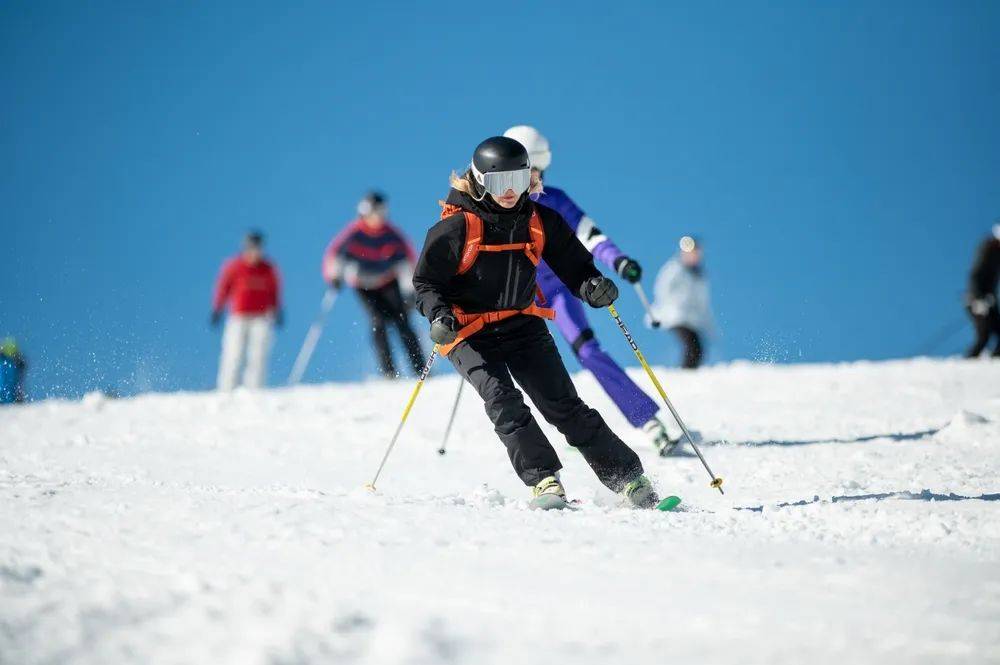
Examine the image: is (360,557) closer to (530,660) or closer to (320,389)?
(530,660)

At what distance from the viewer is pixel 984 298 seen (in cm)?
1366

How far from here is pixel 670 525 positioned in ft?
11.2

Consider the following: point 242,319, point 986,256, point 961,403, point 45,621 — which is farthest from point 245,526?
point 986,256

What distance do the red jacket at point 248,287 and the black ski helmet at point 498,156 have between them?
8.55 m

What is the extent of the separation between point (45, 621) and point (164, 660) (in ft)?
1.23

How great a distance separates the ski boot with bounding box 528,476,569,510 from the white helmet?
2583 millimetres

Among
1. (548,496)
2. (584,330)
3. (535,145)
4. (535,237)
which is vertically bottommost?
(548,496)

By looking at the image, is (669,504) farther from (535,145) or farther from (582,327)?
(535,145)

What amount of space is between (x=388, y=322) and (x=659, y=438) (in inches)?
241

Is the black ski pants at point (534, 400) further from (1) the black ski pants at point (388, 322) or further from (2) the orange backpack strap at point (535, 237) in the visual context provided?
(1) the black ski pants at point (388, 322)

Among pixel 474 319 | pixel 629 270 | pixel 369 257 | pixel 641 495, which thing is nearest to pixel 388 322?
pixel 369 257

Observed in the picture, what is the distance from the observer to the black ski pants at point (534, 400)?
4.22 meters

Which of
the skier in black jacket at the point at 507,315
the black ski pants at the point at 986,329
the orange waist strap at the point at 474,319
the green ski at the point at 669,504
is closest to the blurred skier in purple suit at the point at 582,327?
the skier in black jacket at the point at 507,315

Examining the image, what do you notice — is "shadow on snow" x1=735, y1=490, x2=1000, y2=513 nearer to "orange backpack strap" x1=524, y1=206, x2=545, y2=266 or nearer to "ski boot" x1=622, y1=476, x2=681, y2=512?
"ski boot" x1=622, y1=476, x2=681, y2=512
